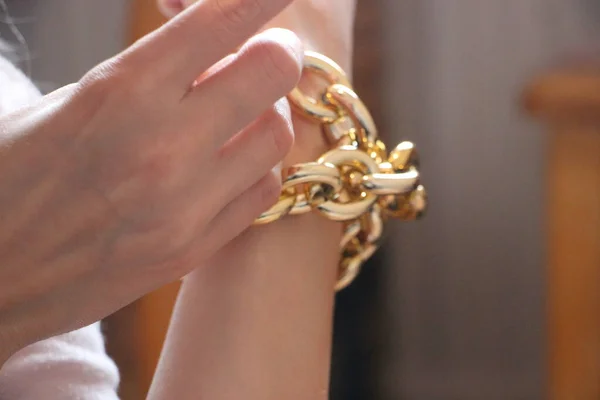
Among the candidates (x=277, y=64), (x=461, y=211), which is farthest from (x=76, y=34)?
(x=277, y=64)

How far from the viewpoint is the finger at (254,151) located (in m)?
0.32

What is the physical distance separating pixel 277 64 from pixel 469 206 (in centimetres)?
116

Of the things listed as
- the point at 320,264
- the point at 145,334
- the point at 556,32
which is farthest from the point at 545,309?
the point at 320,264

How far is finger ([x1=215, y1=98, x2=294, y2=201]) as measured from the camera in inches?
12.7

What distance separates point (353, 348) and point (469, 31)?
0.68 metres

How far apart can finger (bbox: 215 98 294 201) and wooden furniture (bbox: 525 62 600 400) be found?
2.28ft

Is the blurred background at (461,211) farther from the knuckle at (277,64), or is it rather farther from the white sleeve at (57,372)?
the knuckle at (277,64)

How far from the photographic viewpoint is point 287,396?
43 centimetres

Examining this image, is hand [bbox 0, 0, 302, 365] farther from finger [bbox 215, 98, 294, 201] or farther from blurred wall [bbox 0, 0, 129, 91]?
blurred wall [bbox 0, 0, 129, 91]

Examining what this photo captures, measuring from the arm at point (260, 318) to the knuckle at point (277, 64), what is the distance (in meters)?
0.12

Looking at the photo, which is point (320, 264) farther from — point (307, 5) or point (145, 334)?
point (145, 334)

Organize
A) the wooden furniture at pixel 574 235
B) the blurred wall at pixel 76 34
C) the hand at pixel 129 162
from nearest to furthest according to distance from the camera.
→ 1. the hand at pixel 129 162
2. the wooden furniture at pixel 574 235
3. the blurred wall at pixel 76 34

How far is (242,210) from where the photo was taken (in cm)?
35

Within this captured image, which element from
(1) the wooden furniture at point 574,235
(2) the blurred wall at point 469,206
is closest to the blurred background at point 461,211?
(2) the blurred wall at point 469,206
